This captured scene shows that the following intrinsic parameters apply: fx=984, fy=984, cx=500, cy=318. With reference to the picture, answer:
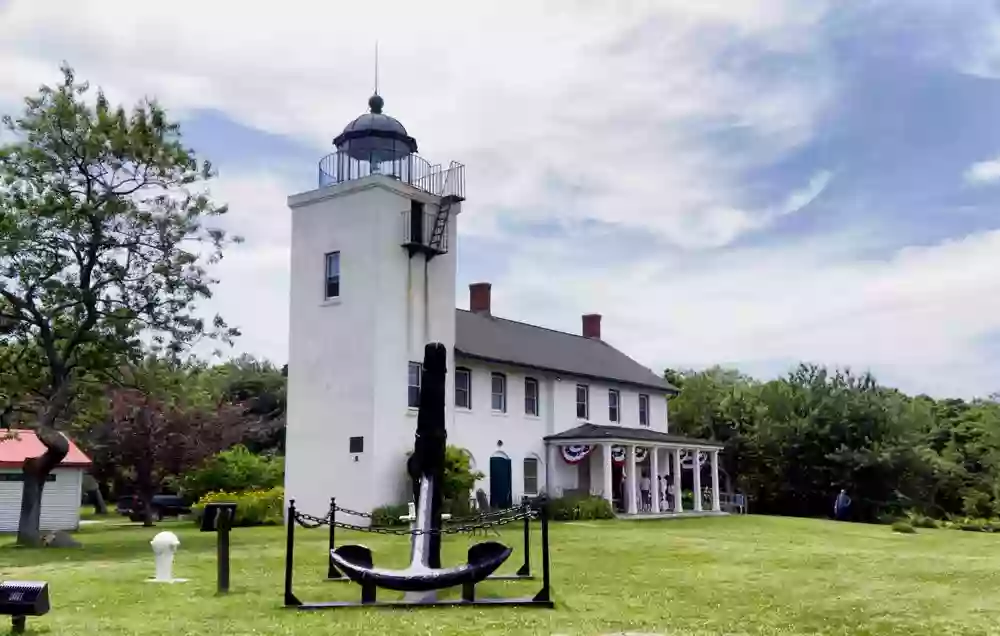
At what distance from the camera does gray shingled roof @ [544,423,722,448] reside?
1275 inches

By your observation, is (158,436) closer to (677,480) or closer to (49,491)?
(49,491)

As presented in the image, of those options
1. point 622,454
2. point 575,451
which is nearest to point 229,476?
point 575,451

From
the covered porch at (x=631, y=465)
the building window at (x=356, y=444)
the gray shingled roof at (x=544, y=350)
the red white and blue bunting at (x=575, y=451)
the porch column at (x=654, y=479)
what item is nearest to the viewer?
the building window at (x=356, y=444)

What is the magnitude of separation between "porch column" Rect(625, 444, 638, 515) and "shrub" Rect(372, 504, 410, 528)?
9.67 meters

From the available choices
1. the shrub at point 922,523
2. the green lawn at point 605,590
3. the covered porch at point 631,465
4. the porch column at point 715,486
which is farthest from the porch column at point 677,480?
the green lawn at point 605,590

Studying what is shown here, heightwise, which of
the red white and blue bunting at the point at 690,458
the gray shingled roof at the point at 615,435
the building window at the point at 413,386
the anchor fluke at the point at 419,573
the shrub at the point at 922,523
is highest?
the building window at the point at 413,386

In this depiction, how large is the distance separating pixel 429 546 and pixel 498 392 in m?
19.2

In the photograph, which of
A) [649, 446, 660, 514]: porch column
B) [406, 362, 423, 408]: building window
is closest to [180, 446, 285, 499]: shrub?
[406, 362, 423, 408]: building window

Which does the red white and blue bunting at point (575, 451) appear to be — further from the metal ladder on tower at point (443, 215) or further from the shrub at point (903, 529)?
the shrub at point (903, 529)

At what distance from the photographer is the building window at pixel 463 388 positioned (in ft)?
97.1

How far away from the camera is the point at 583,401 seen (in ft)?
116

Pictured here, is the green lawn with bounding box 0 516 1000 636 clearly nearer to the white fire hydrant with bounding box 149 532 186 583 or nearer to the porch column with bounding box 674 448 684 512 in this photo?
the white fire hydrant with bounding box 149 532 186 583

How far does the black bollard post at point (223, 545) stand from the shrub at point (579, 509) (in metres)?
17.7

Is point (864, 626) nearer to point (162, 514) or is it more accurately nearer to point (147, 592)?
point (147, 592)
